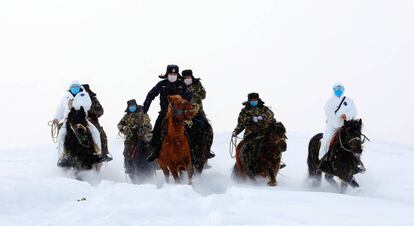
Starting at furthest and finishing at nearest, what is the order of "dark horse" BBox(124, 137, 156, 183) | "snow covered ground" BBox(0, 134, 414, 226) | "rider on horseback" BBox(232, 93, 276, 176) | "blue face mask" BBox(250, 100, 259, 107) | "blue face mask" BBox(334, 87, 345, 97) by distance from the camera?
"dark horse" BBox(124, 137, 156, 183)
"blue face mask" BBox(250, 100, 259, 107)
"rider on horseback" BBox(232, 93, 276, 176)
"blue face mask" BBox(334, 87, 345, 97)
"snow covered ground" BBox(0, 134, 414, 226)

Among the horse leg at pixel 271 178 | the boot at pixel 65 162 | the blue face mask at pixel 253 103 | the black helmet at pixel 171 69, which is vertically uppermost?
the black helmet at pixel 171 69

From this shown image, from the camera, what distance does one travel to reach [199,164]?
13461 millimetres

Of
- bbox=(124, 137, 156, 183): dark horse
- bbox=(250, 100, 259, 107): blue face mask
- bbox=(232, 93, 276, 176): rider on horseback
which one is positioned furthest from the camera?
bbox=(124, 137, 156, 183): dark horse

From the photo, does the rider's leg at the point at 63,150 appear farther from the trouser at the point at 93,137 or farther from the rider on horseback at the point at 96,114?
the rider on horseback at the point at 96,114

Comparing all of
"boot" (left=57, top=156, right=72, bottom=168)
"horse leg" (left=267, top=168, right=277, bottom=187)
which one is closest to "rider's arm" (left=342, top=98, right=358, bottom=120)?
"horse leg" (left=267, top=168, right=277, bottom=187)

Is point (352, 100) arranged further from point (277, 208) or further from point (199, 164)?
point (277, 208)

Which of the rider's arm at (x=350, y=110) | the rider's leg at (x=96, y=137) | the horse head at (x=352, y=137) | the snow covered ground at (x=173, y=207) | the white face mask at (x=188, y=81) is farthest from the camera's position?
the white face mask at (x=188, y=81)

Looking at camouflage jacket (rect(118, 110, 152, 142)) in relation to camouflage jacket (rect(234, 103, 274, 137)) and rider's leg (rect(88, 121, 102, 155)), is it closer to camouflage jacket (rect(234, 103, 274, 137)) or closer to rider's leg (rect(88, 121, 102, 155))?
rider's leg (rect(88, 121, 102, 155))

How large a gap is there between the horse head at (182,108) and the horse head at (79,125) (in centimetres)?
231

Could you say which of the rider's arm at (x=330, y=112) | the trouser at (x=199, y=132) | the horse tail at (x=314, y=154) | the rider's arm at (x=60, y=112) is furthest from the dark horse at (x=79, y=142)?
the rider's arm at (x=330, y=112)

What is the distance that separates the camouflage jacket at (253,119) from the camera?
13250 millimetres

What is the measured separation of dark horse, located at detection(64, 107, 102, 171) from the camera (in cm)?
1310

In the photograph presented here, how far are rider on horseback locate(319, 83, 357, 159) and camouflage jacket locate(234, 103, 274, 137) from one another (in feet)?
4.23
